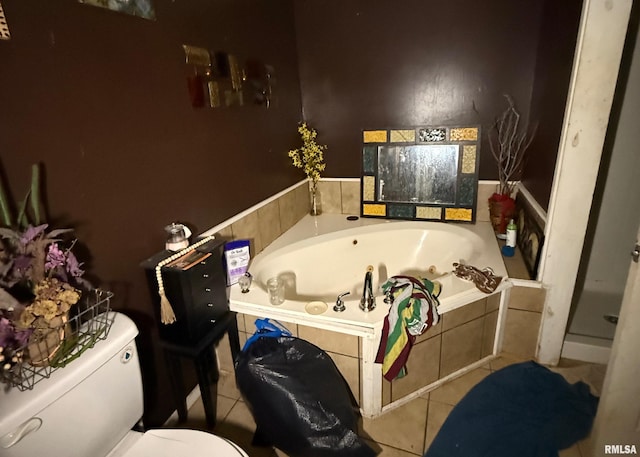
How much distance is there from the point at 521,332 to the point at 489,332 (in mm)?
184

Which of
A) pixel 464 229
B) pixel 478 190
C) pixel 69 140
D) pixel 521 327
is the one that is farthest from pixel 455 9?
pixel 69 140

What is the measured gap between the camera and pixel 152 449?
985mm

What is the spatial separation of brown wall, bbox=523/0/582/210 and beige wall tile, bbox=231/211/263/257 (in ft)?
5.14

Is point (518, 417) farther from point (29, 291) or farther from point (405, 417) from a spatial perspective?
point (29, 291)

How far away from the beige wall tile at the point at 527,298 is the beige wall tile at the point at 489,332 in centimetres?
11

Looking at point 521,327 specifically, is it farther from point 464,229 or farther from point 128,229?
point 128,229

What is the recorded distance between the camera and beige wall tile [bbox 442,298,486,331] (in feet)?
5.11

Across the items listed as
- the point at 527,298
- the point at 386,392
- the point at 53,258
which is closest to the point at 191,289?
the point at 53,258

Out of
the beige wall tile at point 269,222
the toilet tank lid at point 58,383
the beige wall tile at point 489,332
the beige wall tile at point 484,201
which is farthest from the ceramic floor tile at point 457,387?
the toilet tank lid at point 58,383

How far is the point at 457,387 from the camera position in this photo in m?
1.66

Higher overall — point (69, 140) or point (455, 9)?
point (455, 9)

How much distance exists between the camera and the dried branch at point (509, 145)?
227cm

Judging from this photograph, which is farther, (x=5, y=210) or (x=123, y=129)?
(x=123, y=129)

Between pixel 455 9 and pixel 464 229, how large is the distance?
1.41 m
